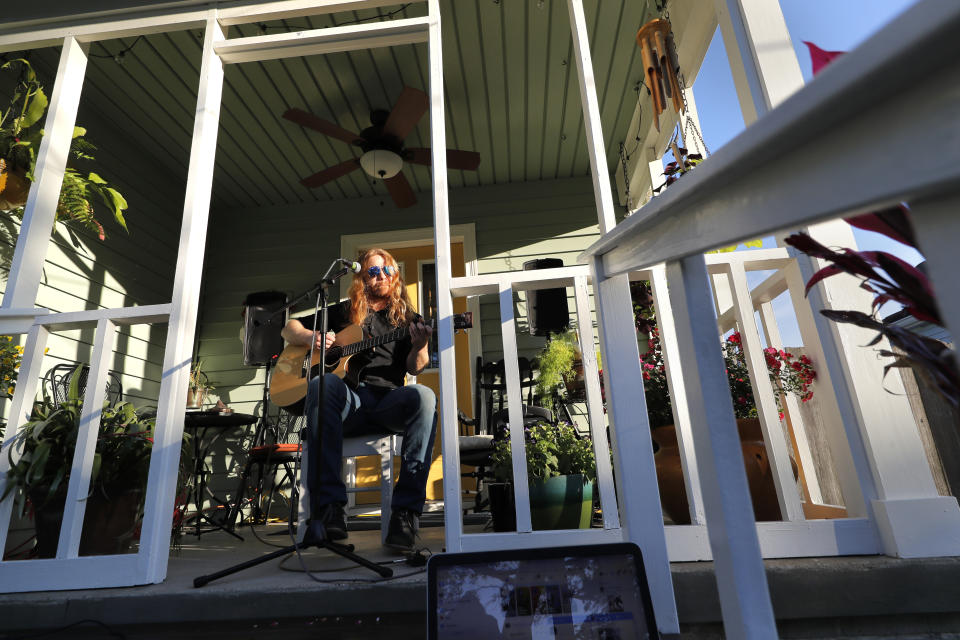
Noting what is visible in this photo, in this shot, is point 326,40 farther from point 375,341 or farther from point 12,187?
point 12,187

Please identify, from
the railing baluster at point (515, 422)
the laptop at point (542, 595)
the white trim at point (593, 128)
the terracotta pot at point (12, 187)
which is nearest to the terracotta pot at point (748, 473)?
the railing baluster at point (515, 422)

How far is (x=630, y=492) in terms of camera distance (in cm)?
109

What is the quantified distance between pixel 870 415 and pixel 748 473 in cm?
46

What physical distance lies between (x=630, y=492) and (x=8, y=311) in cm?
211

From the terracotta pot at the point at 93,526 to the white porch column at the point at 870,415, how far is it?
242 centimetres

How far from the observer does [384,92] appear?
11.8ft

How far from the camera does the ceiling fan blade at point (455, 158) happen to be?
3.39m

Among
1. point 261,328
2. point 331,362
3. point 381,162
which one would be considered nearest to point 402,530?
point 331,362

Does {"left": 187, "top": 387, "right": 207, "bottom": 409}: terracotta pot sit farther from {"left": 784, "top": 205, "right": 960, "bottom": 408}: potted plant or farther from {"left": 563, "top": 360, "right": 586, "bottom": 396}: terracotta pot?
{"left": 784, "top": 205, "right": 960, "bottom": 408}: potted plant

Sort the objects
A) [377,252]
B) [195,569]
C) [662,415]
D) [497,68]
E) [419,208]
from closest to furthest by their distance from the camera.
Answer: [195,569] < [662,415] < [377,252] < [497,68] < [419,208]

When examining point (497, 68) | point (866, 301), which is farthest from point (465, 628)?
point (497, 68)

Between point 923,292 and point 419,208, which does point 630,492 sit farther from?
point 419,208

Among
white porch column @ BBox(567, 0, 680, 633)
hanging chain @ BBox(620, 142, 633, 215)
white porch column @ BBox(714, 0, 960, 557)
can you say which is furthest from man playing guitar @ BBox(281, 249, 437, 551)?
hanging chain @ BBox(620, 142, 633, 215)

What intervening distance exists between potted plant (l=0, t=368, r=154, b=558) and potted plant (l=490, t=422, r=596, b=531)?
1330 millimetres
